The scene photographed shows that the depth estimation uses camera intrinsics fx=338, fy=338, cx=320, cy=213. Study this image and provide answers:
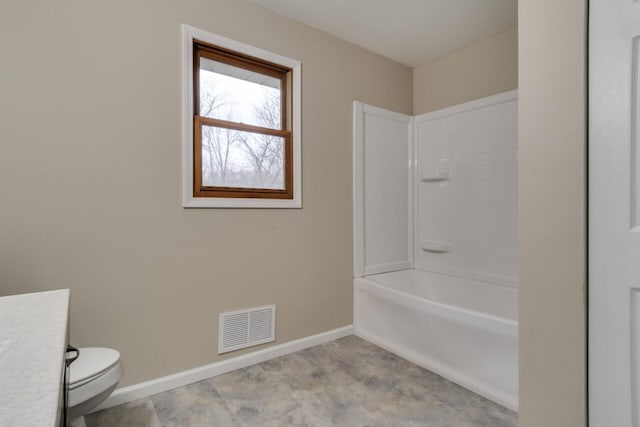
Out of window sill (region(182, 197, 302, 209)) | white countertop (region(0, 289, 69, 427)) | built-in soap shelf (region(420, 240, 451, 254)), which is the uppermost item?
window sill (region(182, 197, 302, 209))

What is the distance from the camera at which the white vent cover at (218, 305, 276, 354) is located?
2193 millimetres

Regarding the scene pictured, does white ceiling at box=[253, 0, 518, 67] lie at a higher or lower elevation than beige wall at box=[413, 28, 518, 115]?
higher

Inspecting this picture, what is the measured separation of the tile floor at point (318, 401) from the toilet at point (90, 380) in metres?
0.40

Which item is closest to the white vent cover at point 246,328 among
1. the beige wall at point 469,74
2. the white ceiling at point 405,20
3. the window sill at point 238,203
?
the window sill at point 238,203

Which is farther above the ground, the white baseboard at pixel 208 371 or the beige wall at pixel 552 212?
the beige wall at pixel 552 212

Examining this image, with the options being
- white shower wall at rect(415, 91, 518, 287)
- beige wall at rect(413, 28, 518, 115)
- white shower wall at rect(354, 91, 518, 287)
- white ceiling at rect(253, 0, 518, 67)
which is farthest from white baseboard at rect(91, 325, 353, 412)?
white ceiling at rect(253, 0, 518, 67)

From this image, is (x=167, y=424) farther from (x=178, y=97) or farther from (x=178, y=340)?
(x=178, y=97)

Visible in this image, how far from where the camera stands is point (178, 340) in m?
2.04

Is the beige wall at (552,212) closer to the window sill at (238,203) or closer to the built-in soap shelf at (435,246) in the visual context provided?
the window sill at (238,203)

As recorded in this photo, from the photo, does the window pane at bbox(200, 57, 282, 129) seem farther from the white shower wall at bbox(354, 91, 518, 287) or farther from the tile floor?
the tile floor

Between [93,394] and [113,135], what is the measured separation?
4.12 ft

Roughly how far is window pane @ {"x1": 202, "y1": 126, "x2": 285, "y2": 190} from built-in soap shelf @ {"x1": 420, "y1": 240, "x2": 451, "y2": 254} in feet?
4.98

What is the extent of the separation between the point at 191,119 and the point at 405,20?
173 centimetres

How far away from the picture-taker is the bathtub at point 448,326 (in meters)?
1.85
